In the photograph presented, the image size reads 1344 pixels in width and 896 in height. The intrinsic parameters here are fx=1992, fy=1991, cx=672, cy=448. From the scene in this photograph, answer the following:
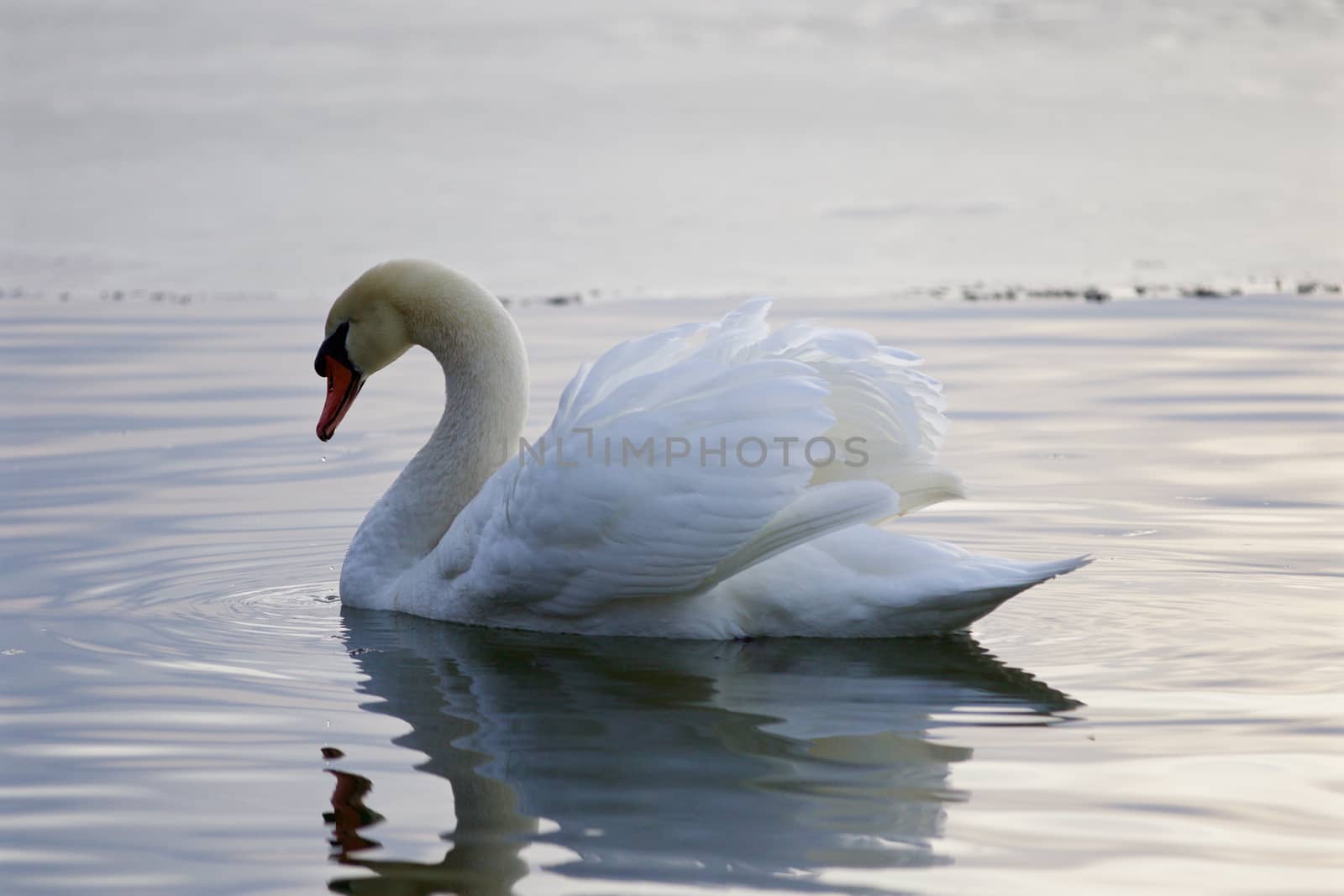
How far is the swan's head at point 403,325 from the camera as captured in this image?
7.11m

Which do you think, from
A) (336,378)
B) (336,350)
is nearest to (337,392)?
(336,378)

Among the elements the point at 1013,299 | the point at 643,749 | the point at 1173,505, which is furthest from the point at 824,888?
the point at 1013,299

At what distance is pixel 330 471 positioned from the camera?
30.1 feet

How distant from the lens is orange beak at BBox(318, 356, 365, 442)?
751cm

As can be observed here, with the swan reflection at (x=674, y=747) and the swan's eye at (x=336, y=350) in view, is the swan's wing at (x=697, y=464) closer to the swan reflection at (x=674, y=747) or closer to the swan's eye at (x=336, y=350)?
the swan reflection at (x=674, y=747)

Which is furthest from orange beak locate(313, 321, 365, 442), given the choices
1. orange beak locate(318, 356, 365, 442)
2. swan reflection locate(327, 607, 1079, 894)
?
swan reflection locate(327, 607, 1079, 894)

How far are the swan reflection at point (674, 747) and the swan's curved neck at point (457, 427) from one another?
48 centimetres

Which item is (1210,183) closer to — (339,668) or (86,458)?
(86,458)

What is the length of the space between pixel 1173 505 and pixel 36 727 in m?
4.61

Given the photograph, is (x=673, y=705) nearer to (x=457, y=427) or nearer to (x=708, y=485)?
(x=708, y=485)

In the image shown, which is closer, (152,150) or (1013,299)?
(1013,299)

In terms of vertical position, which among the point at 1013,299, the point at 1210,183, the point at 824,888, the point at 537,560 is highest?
the point at 1210,183

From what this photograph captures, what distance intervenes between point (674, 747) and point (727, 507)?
3.03ft

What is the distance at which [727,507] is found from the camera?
5.72 meters
